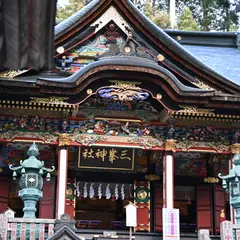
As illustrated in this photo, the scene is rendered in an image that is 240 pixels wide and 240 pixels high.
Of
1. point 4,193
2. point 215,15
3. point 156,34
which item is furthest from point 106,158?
point 215,15

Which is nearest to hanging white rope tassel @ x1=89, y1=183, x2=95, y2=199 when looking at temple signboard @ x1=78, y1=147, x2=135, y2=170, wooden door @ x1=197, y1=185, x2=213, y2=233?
temple signboard @ x1=78, y1=147, x2=135, y2=170

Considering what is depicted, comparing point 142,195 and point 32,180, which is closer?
point 32,180

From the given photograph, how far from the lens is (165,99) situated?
13.2 meters

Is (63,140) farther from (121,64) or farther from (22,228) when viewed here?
(22,228)

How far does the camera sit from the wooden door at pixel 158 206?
14.6 m

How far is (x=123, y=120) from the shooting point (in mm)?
13805

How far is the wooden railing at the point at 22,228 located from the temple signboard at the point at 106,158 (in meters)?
4.51

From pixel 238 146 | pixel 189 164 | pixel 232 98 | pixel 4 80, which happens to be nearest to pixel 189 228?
pixel 189 164

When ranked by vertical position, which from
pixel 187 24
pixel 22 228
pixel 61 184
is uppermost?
pixel 187 24

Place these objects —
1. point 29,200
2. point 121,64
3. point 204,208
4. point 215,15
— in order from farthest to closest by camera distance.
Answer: point 215,15, point 204,208, point 121,64, point 29,200

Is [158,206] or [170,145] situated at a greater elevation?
[170,145]

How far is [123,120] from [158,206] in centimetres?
258

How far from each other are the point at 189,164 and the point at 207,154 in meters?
0.59

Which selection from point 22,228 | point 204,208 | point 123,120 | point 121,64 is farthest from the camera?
point 204,208
